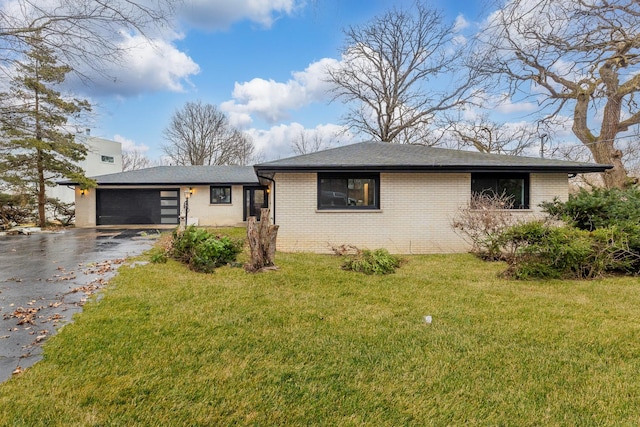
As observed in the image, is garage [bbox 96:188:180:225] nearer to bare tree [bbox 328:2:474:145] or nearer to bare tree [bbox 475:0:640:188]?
bare tree [bbox 328:2:474:145]

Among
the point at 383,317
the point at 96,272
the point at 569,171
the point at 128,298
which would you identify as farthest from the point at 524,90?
the point at 96,272

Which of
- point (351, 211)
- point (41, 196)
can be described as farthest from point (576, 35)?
point (41, 196)

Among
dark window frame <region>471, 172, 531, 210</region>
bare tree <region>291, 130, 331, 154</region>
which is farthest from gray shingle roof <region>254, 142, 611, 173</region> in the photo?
bare tree <region>291, 130, 331, 154</region>

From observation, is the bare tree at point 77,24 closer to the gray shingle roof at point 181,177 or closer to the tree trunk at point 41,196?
the gray shingle roof at point 181,177

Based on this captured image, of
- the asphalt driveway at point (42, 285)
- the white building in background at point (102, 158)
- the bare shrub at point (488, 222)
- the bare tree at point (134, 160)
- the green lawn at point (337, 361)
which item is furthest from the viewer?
the bare tree at point (134, 160)

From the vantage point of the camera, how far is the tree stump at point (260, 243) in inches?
251

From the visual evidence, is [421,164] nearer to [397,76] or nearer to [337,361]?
[337,361]

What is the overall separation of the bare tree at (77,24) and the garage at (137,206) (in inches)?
539

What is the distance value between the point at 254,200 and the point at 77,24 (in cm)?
1353

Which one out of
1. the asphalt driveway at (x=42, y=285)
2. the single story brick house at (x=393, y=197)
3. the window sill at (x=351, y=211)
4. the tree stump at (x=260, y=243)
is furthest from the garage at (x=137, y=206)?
the tree stump at (x=260, y=243)

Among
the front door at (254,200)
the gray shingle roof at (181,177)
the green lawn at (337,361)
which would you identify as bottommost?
the green lawn at (337,361)

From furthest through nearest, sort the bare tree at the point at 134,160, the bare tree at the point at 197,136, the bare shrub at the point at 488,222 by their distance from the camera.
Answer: the bare tree at the point at 134,160, the bare tree at the point at 197,136, the bare shrub at the point at 488,222

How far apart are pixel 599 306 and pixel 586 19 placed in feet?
19.3

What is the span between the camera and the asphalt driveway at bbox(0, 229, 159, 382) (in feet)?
10.3
